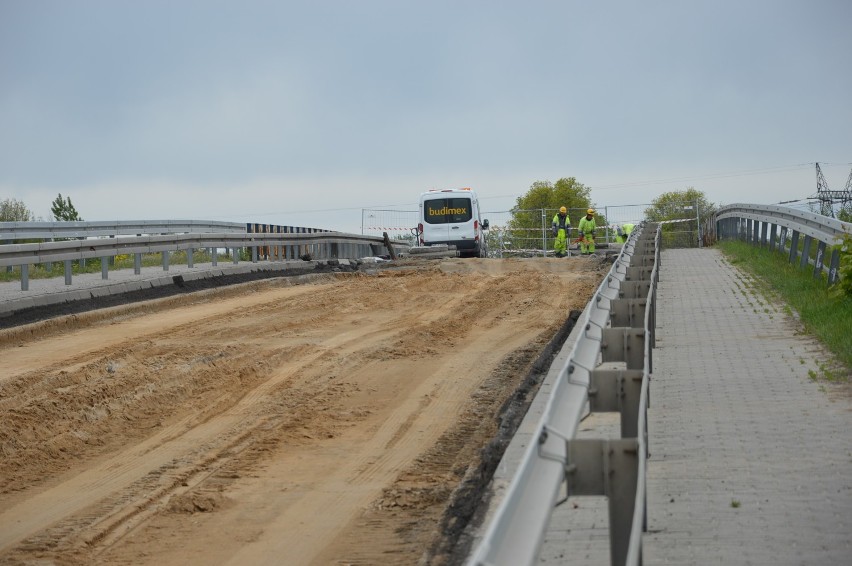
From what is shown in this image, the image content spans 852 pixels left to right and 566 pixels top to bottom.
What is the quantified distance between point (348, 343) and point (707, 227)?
3318 cm

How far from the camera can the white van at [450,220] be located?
141ft

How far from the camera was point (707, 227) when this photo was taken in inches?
1794

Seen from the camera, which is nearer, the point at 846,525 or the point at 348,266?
the point at 846,525

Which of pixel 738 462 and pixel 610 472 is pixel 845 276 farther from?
pixel 610 472

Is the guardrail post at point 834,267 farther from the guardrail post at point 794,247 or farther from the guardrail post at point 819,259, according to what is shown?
the guardrail post at point 794,247

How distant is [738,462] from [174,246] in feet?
60.7

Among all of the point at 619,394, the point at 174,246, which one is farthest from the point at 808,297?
the point at 174,246

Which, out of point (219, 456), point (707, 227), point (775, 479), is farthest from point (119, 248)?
point (707, 227)

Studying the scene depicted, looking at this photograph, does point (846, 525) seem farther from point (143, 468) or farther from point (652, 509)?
point (143, 468)

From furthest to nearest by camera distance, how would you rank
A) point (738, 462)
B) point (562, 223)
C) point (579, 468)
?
point (562, 223) < point (738, 462) < point (579, 468)

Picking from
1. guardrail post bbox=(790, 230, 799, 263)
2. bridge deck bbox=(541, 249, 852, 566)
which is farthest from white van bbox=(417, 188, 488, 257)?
bridge deck bbox=(541, 249, 852, 566)

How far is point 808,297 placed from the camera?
16.3 m

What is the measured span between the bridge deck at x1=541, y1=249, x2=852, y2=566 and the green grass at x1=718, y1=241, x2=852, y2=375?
0.79 feet

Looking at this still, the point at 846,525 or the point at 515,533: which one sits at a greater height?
the point at 515,533
